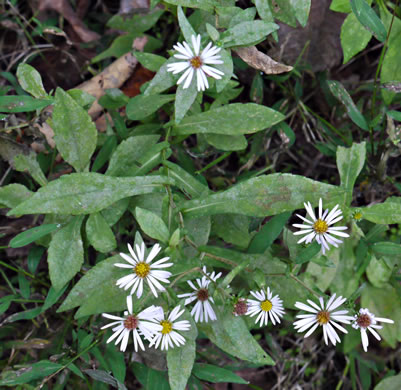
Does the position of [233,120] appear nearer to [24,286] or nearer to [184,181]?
[184,181]

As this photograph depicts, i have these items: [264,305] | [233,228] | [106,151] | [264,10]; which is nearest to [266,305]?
[264,305]

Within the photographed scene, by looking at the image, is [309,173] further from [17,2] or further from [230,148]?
[17,2]

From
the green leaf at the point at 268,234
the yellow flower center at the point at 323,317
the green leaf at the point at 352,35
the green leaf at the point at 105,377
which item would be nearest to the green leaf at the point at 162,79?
the green leaf at the point at 268,234

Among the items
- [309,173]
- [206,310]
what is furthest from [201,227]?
[309,173]

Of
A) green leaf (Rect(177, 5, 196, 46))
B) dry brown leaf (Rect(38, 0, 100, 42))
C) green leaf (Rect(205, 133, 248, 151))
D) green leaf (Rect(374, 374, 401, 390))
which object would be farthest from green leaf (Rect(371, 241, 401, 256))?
dry brown leaf (Rect(38, 0, 100, 42))

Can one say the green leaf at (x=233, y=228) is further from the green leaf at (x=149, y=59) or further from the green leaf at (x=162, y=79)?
the green leaf at (x=149, y=59)
